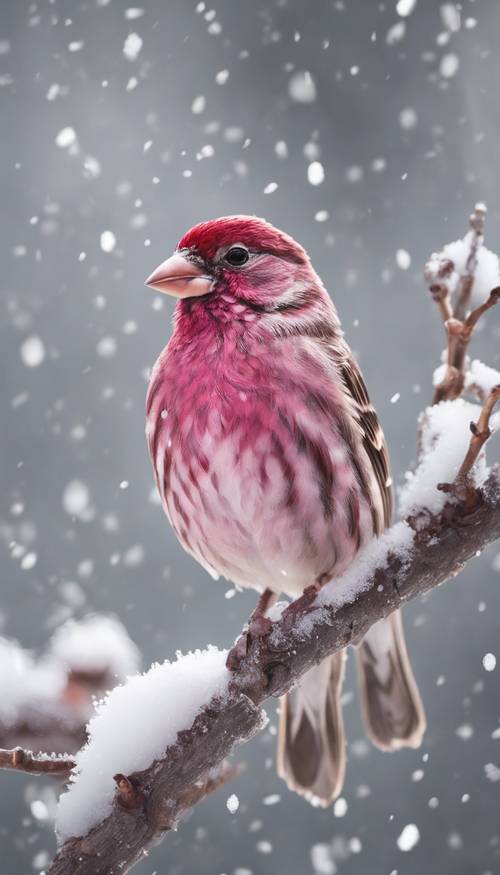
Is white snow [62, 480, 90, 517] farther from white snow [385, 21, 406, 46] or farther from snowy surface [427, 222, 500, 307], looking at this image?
snowy surface [427, 222, 500, 307]

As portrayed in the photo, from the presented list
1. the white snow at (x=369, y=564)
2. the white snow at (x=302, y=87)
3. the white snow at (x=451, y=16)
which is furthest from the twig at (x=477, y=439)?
the white snow at (x=451, y=16)

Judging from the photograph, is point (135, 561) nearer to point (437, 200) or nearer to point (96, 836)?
point (437, 200)

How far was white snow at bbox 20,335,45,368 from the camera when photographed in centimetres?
397

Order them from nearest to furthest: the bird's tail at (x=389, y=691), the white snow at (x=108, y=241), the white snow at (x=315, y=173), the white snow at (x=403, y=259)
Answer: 1. the bird's tail at (x=389, y=691)
2. the white snow at (x=315, y=173)
3. the white snow at (x=108, y=241)
4. the white snow at (x=403, y=259)

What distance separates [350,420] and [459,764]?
9.07 feet

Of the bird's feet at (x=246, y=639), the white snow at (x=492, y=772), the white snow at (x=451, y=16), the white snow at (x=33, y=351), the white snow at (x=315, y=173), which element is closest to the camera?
the bird's feet at (x=246, y=639)

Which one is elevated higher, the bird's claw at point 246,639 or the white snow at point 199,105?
the white snow at point 199,105

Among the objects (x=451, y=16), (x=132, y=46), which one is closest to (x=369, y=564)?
(x=132, y=46)

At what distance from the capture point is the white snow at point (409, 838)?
383 centimetres

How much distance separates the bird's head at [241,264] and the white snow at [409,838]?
9.20ft

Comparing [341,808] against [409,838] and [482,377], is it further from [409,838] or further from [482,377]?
[482,377]

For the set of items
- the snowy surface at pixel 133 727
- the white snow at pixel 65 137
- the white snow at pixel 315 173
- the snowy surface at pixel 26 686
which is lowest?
the snowy surface at pixel 133 727

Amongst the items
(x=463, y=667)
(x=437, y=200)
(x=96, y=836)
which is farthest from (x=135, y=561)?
(x=96, y=836)

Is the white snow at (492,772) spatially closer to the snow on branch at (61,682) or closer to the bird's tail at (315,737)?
the bird's tail at (315,737)
